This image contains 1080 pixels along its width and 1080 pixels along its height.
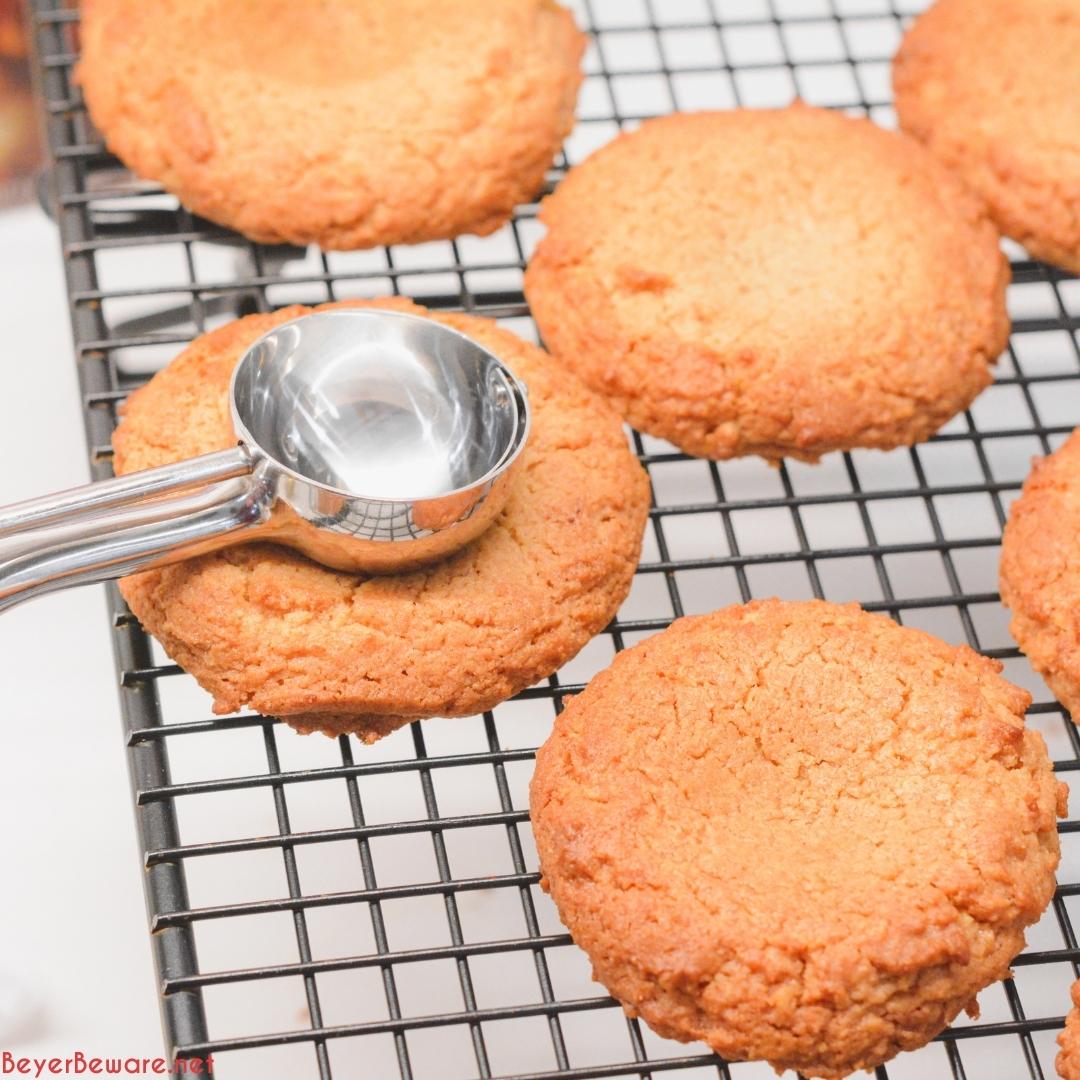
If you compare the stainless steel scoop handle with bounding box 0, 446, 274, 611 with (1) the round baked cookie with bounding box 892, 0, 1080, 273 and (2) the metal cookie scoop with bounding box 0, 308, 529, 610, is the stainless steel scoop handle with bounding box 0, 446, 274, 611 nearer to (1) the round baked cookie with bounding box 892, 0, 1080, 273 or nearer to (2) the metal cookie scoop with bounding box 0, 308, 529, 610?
(2) the metal cookie scoop with bounding box 0, 308, 529, 610

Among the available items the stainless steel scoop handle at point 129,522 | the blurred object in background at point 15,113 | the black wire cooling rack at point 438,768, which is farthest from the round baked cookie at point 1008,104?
the blurred object in background at point 15,113

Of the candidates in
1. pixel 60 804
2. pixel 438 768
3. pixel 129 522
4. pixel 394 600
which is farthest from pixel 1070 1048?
pixel 60 804

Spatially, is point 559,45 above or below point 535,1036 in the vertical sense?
above

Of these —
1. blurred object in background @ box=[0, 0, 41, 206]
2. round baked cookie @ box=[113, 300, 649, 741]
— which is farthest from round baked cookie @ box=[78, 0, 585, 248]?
blurred object in background @ box=[0, 0, 41, 206]

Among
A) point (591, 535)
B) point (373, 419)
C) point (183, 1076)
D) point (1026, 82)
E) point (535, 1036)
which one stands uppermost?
point (1026, 82)

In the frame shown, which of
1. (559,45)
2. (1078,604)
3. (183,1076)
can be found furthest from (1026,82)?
(183,1076)

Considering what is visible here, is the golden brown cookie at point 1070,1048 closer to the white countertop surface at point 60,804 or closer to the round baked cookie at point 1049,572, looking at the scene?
the round baked cookie at point 1049,572

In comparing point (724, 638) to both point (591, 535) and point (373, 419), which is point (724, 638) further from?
point (373, 419)

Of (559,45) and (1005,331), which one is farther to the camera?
(559,45)
